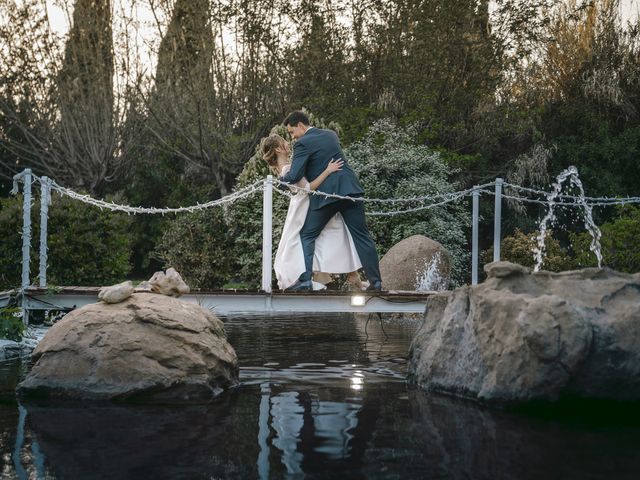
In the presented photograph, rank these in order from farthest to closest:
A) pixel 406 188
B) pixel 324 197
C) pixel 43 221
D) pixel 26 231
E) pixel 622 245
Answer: pixel 406 188 < pixel 622 245 < pixel 43 221 < pixel 26 231 < pixel 324 197

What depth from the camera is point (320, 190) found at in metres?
10.1

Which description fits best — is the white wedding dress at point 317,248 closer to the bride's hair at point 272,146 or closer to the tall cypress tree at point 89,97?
the bride's hair at point 272,146

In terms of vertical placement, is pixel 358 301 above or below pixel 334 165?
below

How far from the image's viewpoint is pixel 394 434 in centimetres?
571

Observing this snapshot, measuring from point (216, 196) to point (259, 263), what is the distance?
325 inches

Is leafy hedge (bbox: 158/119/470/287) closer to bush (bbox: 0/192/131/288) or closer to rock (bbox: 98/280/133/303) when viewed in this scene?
bush (bbox: 0/192/131/288)

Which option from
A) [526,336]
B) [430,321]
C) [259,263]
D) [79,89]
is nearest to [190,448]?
[526,336]

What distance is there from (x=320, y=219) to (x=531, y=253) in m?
9.06

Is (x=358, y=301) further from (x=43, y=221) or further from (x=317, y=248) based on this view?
(x=43, y=221)

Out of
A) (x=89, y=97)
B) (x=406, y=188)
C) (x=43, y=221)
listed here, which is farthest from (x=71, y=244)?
(x=89, y=97)

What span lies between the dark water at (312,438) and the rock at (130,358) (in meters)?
0.28

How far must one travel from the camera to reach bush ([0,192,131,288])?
1320cm

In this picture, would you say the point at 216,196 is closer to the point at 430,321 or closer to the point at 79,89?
the point at 79,89

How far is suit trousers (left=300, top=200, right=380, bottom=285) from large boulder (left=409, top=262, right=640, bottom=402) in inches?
107
